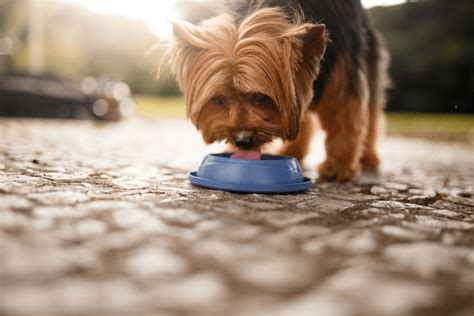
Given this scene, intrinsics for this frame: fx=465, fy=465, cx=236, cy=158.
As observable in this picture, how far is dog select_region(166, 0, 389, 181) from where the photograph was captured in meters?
3.92

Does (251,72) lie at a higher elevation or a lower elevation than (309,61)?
lower

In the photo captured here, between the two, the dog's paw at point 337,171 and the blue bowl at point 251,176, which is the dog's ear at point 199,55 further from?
the dog's paw at point 337,171

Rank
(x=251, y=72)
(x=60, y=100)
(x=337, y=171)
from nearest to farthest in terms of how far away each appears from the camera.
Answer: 1. (x=251, y=72)
2. (x=337, y=171)
3. (x=60, y=100)

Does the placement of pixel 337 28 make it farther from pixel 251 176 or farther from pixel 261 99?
pixel 251 176

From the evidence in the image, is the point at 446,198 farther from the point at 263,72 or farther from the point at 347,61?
the point at 263,72

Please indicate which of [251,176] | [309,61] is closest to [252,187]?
[251,176]

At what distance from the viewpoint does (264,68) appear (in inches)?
153

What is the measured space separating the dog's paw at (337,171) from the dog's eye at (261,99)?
1.33 m

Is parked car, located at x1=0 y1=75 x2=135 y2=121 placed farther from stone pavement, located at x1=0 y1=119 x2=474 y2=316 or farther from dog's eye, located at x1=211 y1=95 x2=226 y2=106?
dog's eye, located at x1=211 y1=95 x2=226 y2=106

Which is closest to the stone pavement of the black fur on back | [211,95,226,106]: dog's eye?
[211,95,226,106]: dog's eye

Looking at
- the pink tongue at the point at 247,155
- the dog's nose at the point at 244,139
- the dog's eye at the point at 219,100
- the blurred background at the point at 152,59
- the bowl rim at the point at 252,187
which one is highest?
the blurred background at the point at 152,59

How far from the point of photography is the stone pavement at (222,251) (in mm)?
1631

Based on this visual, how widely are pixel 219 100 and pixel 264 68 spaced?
49cm

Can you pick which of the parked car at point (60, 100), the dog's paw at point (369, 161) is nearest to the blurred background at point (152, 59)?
the parked car at point (60, 100)
